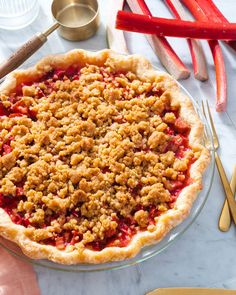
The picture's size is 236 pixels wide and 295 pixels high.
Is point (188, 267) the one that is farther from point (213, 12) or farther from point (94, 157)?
point (213, 12)

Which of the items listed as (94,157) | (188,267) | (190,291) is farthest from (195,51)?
(190,291)

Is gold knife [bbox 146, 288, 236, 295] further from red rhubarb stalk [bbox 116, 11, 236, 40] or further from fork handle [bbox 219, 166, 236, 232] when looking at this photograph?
red rhubarb stalk [bbox 116, 11, 236, 40]

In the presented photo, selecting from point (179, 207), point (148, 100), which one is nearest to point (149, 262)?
point (179, 207)

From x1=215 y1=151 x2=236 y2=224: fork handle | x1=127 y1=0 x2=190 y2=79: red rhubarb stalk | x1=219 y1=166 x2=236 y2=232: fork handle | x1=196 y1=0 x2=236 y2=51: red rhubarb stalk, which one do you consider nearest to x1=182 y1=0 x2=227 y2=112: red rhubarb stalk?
x1=196 y1=0 x2=236 y2=51: red rhubarb stalk

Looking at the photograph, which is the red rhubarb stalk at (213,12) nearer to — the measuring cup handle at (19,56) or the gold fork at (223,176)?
the gold fork at (223,176)

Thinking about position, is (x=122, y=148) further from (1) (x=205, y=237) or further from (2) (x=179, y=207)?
(1) (x=205, y=237)
